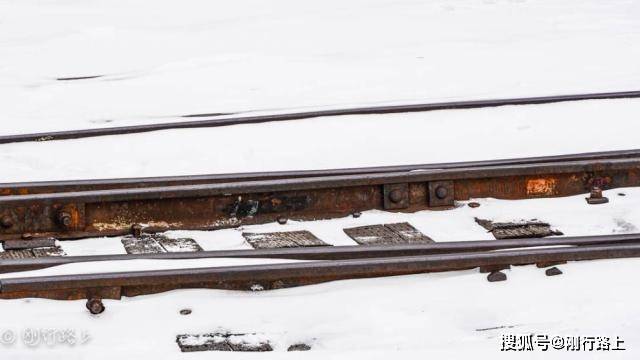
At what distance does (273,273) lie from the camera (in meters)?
5.70

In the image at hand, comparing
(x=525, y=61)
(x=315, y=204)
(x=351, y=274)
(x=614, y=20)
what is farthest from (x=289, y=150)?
(x=614, y=20)

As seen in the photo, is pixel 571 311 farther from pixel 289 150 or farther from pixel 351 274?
pixel 289 150

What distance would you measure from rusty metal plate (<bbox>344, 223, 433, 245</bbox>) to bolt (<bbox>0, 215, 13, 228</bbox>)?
2095mm

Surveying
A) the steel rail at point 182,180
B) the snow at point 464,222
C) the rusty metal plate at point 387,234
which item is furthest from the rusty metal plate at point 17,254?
the rusty metal plate at point 387,234

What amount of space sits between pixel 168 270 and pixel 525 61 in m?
7.50

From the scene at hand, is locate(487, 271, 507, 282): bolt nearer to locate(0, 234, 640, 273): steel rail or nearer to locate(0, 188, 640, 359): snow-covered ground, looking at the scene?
locate(0, 188, 640, 359): snow-covered ground

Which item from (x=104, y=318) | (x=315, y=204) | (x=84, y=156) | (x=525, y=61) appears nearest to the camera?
(x=104, y=318)

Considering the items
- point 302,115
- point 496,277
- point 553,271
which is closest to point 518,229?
point 553,271

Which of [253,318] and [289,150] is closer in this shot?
[253,318]

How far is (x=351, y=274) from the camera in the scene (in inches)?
228

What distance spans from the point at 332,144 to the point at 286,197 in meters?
1.54

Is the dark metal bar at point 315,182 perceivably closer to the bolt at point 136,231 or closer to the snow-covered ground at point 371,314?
the bolt at point 136,231

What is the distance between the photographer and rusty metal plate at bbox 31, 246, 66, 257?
6469mm

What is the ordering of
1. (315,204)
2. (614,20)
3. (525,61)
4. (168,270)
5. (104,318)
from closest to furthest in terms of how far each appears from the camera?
1. (104,318)
2. (168,270)
3. (315,204)
4. (525,61)
5. (614,20)
